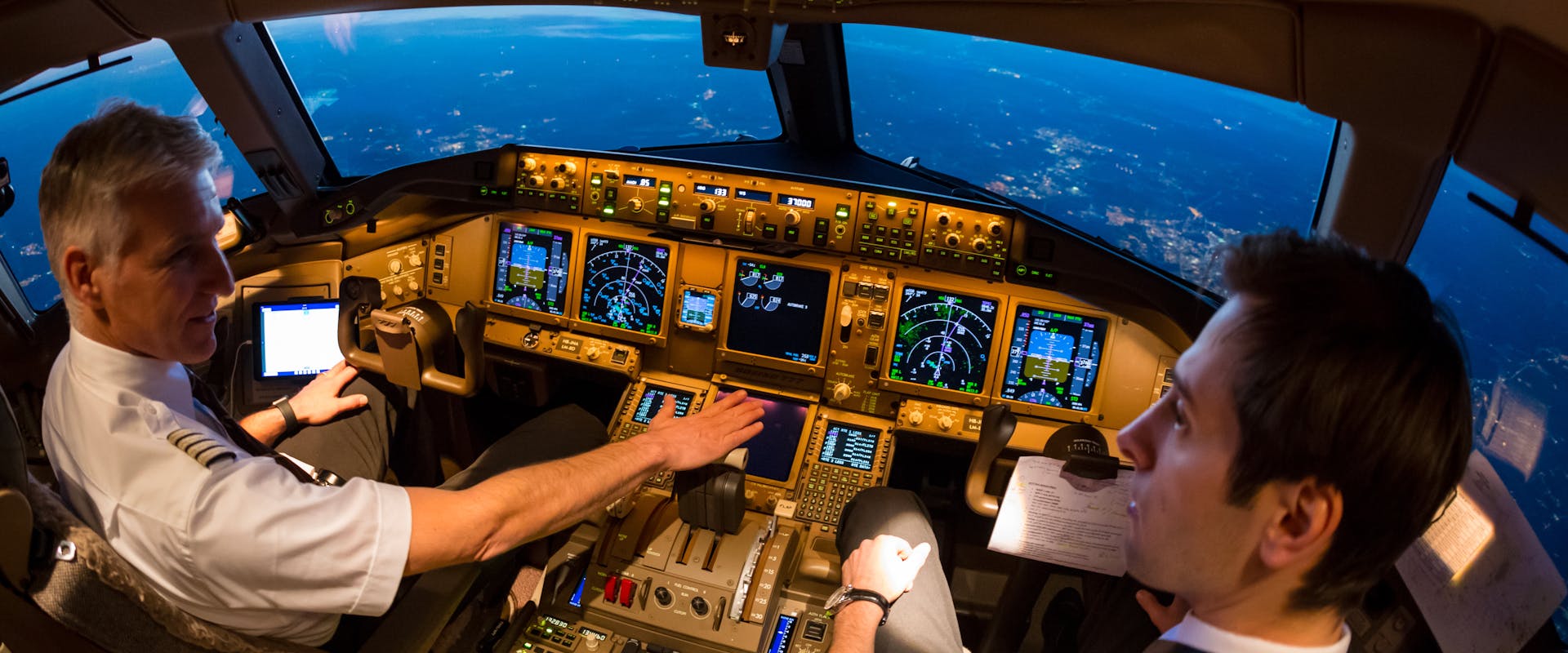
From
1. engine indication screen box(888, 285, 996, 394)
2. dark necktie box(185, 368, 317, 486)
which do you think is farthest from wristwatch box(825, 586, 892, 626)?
engine indication screen box(888, 285, 996, 394)

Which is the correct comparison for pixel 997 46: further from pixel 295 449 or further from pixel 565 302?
pixel 295 449

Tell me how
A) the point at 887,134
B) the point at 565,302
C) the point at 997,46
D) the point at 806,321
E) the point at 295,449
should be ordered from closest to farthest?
the point at 295,449, the point at 806,321, the point at 565,302, the point at 887,134, the point at 997,46

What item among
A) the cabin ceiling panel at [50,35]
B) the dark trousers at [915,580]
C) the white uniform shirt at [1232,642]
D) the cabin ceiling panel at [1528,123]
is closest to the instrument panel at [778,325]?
the dark trousers at [915,580]

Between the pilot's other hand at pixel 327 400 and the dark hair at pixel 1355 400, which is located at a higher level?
the dark hair at pixel 1355 400

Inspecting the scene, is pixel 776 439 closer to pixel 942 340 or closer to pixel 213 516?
pixel 942 340

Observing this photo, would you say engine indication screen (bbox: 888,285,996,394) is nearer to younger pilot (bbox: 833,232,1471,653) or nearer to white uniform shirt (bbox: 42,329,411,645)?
younger pilot (bbox: 833,232,1471,653)

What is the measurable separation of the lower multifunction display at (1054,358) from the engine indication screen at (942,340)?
0.10 metres

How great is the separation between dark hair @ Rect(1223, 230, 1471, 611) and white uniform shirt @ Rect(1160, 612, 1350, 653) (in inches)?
4.3

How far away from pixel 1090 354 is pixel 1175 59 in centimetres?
113

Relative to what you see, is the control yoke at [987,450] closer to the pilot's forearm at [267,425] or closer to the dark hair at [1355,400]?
the dark hair at [1355,400]

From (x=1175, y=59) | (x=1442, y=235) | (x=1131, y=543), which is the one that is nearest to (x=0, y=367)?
(x=1131, y=543)

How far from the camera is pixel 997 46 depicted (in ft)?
15.2

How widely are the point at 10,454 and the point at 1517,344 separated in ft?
9.32

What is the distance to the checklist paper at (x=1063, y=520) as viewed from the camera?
193 centimetres
